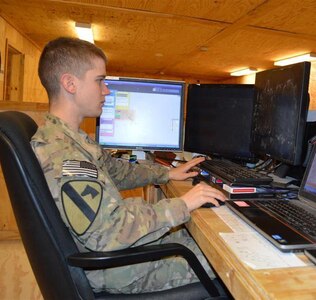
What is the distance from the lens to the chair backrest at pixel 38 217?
691 mm

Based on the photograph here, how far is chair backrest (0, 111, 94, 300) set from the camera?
69 cm

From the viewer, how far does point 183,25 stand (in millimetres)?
3484

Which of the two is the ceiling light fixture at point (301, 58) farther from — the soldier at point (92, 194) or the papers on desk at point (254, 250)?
the papers on desk at point (254, 250)

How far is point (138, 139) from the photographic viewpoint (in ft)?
6.00

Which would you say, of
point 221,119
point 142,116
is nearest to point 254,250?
point 221,119

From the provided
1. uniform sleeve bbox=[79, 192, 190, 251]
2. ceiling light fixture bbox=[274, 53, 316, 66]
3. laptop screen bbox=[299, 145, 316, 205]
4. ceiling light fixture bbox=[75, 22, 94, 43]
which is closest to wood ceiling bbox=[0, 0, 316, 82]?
ceiling light fixture bbox=[75, 22, 94, 43]

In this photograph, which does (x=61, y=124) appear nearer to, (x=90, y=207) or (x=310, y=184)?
(x=90, y=207)

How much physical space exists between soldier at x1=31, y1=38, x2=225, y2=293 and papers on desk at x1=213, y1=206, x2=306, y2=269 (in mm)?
172

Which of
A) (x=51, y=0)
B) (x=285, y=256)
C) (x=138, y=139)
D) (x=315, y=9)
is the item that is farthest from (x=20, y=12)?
(x=285, y=256)

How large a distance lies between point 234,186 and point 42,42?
4714 mm

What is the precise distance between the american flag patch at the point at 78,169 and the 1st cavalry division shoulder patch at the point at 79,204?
0.02 meters

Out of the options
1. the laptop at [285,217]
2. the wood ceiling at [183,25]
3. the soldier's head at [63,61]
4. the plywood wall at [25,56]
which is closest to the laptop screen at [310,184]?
the laptop at [285,217]

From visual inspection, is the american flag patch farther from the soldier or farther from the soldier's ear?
the soldier's ear

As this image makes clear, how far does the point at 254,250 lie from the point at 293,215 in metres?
0.24
